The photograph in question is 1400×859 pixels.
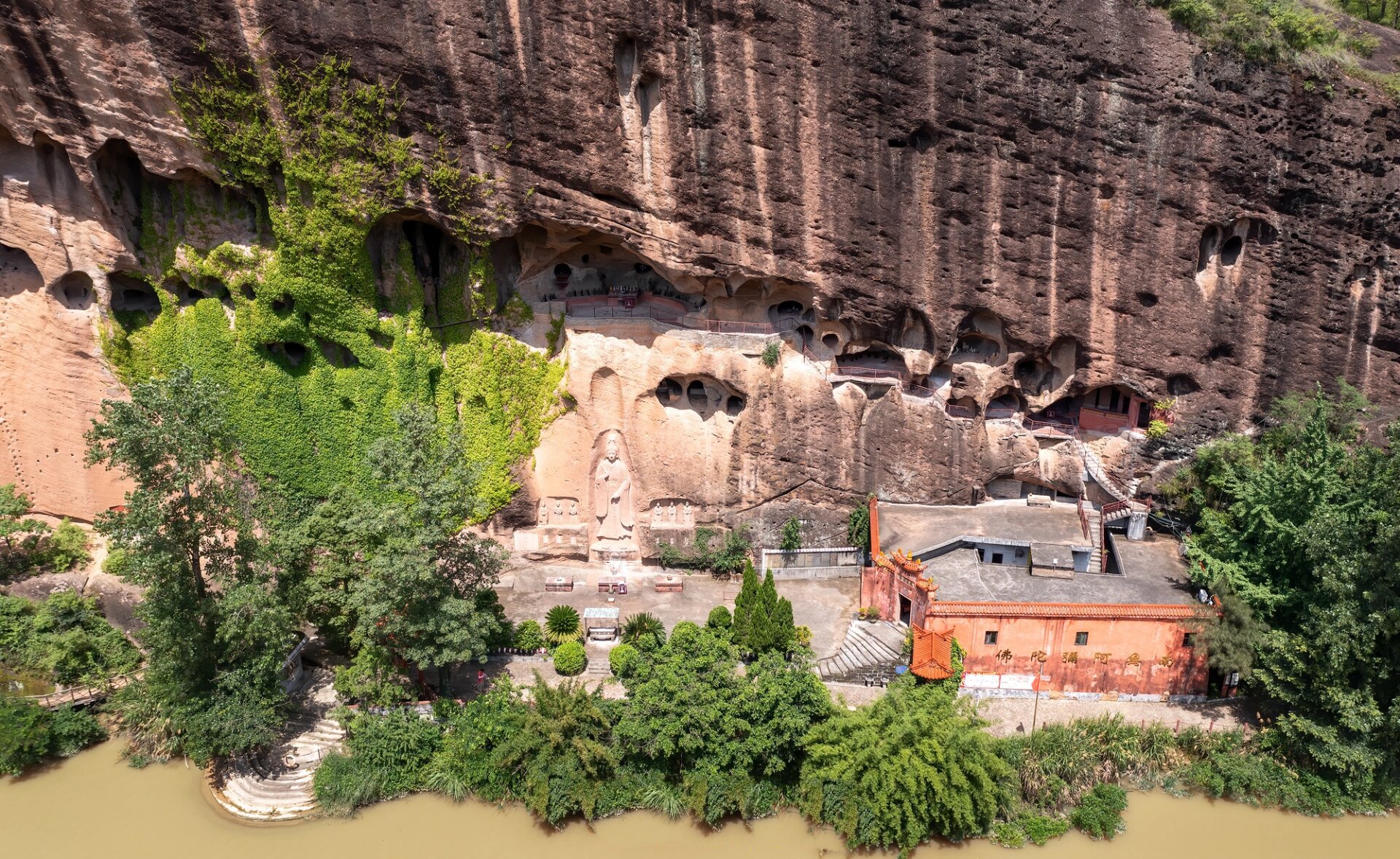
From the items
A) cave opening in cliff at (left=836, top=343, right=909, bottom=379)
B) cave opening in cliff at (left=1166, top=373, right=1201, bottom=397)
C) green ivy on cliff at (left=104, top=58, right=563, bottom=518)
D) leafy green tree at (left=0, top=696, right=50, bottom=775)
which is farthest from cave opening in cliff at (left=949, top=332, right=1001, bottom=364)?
leafy green tree at (left=0, top=696, right=50, bottom=775)

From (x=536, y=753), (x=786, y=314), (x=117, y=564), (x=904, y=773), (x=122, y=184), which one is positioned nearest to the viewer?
(x=904, y=773)

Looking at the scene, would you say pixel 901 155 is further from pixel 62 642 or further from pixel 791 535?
pixel 62 642

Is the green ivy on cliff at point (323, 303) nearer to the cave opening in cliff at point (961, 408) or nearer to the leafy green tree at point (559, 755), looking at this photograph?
the leafy green tree at point (559, 755)

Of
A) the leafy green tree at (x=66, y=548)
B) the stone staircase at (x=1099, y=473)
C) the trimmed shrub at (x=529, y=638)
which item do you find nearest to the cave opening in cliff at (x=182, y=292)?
the leafy green tree at (x=66, y=548)

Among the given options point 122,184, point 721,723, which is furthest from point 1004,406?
point 122,184

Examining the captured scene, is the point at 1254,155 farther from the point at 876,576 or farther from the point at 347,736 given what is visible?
the point at 347,736

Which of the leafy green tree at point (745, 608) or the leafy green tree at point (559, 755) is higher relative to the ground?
the leafy green tree at point (745, 608)

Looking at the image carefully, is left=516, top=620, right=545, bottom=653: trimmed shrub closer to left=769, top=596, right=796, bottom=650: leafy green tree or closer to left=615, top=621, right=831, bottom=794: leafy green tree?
left=615, top=621, right=831, bottom=794: leafy green tree
